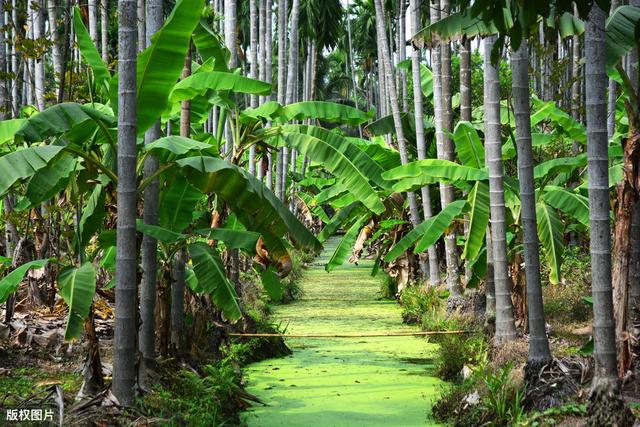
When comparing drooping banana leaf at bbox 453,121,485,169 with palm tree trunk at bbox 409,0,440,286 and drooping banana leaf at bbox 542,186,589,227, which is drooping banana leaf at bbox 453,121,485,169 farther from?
palm tree trunk at bbox 409,0,440,286

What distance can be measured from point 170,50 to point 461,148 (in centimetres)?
553

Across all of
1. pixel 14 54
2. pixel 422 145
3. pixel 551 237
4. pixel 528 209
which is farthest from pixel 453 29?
pixel 422 145

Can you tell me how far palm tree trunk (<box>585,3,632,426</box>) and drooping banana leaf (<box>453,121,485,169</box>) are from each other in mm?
4992

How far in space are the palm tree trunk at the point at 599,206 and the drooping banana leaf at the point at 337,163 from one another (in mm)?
3680

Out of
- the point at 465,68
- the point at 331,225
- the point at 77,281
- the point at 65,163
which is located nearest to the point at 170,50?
the point at 65,163

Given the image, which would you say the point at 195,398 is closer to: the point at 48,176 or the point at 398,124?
the point at 48,176

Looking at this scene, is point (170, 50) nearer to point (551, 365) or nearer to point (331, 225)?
point (551, 365)

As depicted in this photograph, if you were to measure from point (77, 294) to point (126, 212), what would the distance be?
0.75m

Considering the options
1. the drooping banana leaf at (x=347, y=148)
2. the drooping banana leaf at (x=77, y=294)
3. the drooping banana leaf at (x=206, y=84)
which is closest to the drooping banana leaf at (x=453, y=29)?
the drooping banana leaf at (x=347, y=148)

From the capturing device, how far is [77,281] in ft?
21.8

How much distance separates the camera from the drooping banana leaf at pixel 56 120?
22.4 ft

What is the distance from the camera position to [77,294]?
6.58m

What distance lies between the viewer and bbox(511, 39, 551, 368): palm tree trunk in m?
7.76

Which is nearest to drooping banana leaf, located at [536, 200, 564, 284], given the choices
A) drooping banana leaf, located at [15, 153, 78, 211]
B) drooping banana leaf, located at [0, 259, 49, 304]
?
drooping banana leaf, located at [15, 153, 78, 211]
